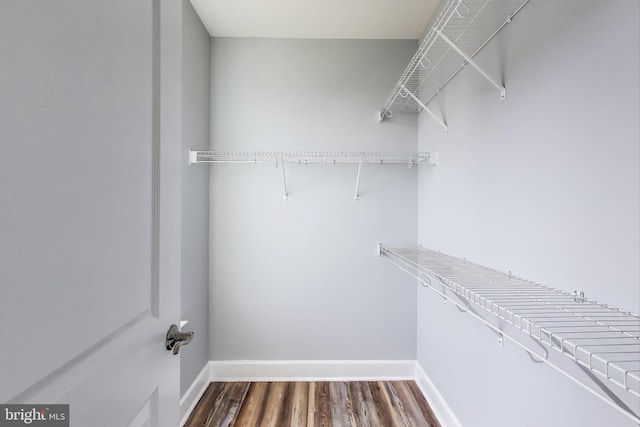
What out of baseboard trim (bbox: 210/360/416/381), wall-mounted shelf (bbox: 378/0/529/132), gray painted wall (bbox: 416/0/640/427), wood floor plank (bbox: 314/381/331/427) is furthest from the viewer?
baseboard trim (bbox: 210/360/416/381)

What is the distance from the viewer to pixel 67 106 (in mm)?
461

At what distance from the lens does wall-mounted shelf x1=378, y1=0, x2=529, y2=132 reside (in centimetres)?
113

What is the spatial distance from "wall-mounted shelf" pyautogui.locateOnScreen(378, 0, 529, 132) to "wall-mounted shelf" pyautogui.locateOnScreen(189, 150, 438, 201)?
33cm

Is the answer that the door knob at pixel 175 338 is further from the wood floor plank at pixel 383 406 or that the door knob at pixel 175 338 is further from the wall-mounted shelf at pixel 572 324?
the wood floor plank at pixel 383 406

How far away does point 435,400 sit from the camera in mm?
1796

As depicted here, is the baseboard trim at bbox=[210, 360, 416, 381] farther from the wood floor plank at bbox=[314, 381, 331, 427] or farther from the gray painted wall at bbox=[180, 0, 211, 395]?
the gray painted wall at bbox=[180, 0, 211, 395]

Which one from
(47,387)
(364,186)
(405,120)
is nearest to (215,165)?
(364,186)

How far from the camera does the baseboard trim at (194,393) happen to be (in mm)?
1729

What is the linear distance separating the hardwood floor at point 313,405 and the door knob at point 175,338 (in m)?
1.26

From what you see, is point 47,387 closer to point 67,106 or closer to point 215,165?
point 67,106

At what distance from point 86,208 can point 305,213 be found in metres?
1.68

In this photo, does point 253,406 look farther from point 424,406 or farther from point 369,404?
point 424,406

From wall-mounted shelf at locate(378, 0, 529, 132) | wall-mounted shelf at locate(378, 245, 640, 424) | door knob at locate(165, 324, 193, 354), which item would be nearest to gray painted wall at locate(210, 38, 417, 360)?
wall-mounted shelf at locate(378, 0, 529, 132)

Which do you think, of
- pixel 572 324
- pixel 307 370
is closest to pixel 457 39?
pixel 572 324
